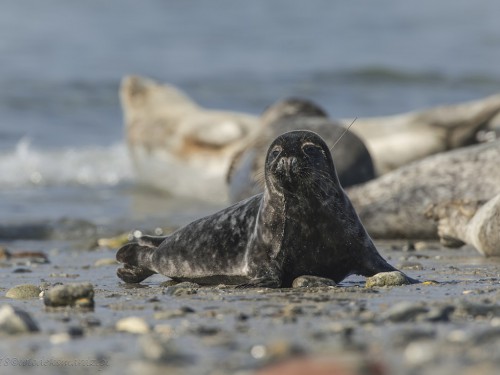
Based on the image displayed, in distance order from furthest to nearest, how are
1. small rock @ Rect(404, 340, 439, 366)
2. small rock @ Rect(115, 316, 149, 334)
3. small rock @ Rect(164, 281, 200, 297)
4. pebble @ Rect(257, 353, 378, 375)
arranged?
small rock @ Rect(164, 281, 200, 297)
small rock @ Rect(115, 316, 149, 334)
small rock @ Rect(404, 340, 439, 366)
pebble @ Rect(257, 353, 378, 375)

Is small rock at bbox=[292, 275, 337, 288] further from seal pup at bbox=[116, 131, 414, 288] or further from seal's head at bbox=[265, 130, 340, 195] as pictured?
seal's head at bbox=[265, 130, 340, 195]

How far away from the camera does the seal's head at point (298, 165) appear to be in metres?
4.49

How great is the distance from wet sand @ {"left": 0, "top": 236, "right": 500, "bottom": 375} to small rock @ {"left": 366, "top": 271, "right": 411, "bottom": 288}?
7 cm

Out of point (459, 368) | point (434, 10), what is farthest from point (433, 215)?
point (434, 10)

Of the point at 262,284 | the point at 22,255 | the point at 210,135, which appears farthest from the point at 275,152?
the point at 210,135

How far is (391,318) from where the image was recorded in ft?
11.2

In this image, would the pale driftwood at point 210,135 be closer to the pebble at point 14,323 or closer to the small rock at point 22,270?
the small rock at point 22,270

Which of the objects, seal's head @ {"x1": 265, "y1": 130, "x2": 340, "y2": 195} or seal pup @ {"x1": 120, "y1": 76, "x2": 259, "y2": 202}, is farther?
seal pup @ {"x1": 120, "y1": 76, "x2": 259, "y2": 202}

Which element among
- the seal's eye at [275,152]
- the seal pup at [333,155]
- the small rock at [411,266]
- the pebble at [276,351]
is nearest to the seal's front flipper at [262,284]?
the seal's eye at [275,152]

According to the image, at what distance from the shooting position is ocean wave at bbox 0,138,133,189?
1430cm

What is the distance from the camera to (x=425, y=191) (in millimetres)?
7832

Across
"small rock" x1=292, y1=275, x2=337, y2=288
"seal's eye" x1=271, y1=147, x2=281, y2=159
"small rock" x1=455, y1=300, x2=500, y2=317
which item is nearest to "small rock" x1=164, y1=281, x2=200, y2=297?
"small rock" x1=292, y1=275, x2=337, y2=288

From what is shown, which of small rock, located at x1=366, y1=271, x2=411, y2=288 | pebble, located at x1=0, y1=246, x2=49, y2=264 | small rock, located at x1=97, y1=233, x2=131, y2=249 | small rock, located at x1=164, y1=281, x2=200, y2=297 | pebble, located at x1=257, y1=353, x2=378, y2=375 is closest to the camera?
pebble, located at x1=257, y1=353, x2=378, y2=375

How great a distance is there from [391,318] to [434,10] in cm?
3094
